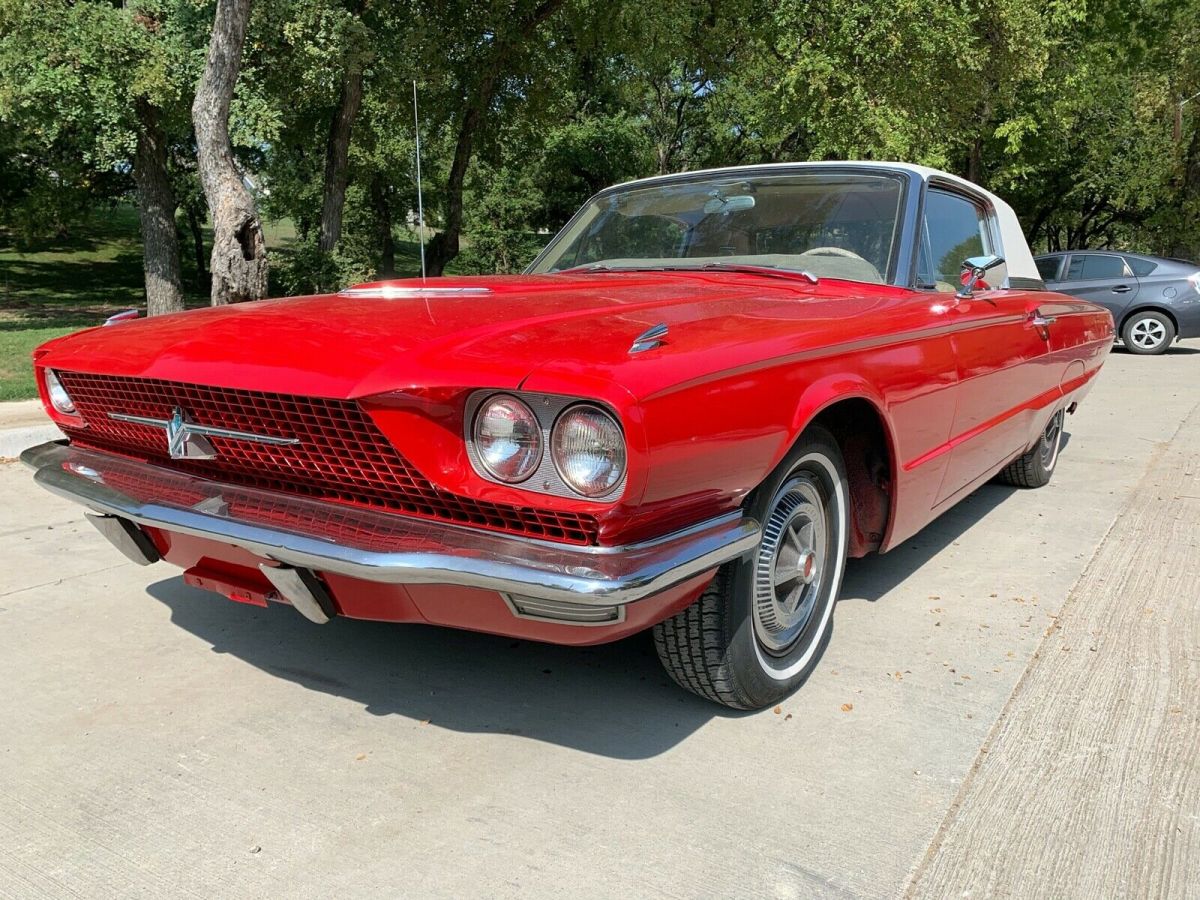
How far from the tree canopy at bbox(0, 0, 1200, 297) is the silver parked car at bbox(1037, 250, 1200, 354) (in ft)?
10.2

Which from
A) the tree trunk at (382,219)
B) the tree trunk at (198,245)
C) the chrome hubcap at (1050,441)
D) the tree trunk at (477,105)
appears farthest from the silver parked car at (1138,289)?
the tree trunk at (198,245)

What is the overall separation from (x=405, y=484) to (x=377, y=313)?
2.32 ft

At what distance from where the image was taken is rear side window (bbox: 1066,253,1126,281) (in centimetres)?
1350

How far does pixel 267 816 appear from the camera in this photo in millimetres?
2199

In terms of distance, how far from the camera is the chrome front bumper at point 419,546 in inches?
77.2

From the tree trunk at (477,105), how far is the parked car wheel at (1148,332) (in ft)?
31.2

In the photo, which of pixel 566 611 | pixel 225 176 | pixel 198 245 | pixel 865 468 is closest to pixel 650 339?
pixel 566 611

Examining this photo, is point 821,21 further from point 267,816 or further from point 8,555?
point 267,816

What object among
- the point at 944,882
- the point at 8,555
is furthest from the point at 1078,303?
the point at 8,555

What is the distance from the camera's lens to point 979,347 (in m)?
3.53

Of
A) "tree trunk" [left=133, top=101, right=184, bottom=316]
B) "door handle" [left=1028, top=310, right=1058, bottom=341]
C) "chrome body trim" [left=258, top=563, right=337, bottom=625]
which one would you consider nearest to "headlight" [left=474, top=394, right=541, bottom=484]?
"chrome body trim" [left=258, top=563, right=337, bottom=625]

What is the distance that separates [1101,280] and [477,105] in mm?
9594

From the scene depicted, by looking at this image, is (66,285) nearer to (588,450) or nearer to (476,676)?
(476,676)

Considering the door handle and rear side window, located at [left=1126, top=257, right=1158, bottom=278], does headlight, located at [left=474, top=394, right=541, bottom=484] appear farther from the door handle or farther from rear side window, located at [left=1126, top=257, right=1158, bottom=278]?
rear side window, located at [left=1126, top=257, right=1158, bottom=278]
